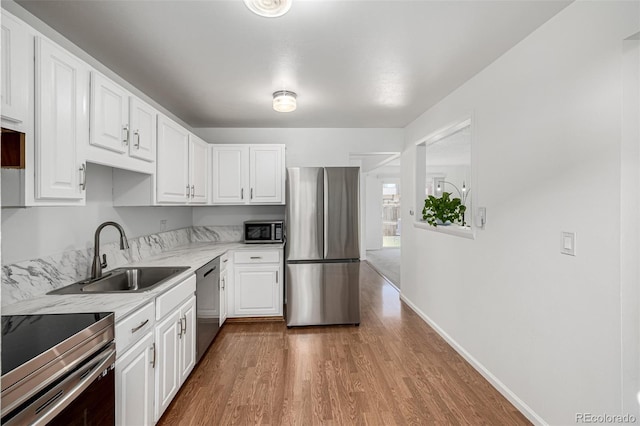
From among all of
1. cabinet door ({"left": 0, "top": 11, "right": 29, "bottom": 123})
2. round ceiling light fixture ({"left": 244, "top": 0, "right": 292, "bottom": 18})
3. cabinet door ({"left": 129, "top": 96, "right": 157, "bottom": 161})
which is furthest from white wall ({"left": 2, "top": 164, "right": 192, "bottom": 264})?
round ceiling light fixture ({"left": 244, "top": 0, "right": 292, "bottom": 18})

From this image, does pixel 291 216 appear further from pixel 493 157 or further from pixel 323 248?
pixel 493 157

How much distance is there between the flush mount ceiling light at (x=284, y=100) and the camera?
2.85 m

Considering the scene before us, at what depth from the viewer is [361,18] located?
1.78 metres

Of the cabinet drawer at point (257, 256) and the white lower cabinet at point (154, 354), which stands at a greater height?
the cabinet drawer at point (257, 256)

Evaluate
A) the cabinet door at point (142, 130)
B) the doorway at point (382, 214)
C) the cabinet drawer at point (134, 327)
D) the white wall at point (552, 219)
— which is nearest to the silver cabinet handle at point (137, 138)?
the cabinet door at point (142, 130)

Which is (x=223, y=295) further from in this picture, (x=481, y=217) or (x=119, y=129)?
(x=481, y=217)

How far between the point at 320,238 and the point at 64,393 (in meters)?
2.57

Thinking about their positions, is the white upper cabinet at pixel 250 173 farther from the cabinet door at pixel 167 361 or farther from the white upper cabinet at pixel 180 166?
the cabinet door at pixel 167 361

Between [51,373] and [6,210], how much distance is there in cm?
104

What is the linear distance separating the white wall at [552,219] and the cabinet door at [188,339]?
2312 mm

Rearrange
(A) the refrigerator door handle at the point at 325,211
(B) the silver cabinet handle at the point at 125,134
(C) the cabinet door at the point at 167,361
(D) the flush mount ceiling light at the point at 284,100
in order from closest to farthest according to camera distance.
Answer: (C) the cabinet door at the point at 167,361 → (B) the silver cabinet handle at the point at 125,134 → (D) the flush mount ceiling light at the point at 284,100 → (A) the refrigerator door handle at the point at 325,211

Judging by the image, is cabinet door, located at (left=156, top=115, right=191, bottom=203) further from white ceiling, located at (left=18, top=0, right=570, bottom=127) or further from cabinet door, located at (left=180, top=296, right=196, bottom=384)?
cabinet door, located at (left=180, top=296, right=196, bottom=384)

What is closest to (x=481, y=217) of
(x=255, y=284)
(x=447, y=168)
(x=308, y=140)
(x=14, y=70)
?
(x=255, y=284)

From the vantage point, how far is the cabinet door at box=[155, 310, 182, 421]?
1.84 meters
